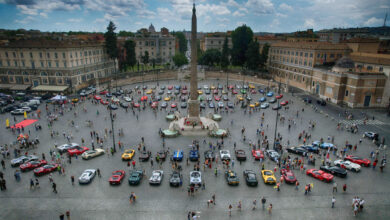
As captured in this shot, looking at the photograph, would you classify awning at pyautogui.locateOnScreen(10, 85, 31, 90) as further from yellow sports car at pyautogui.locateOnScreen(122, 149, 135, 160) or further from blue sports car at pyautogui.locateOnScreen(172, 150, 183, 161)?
blue sports car at pyautogui.locateOnScreen(172, 150, 183, 161)

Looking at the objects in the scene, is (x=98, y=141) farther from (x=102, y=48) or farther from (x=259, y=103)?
(x=102, y=48)

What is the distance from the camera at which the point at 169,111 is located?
41.4 m

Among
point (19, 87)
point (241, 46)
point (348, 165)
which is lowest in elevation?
point (348, 165)

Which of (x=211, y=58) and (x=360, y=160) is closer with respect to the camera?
(x=360, y=160)

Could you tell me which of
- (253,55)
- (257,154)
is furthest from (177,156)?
(253,55)

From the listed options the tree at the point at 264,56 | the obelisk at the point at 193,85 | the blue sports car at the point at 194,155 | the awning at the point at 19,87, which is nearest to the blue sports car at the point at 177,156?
the blue sports car at the point at 194,155

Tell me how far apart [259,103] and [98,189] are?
109 feet

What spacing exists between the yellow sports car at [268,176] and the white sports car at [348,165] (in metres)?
6.96

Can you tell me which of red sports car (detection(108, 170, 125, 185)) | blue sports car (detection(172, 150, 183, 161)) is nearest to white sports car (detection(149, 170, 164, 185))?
red sports car (detection(108, 170, 125, 185))

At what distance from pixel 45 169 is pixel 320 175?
77.5ft

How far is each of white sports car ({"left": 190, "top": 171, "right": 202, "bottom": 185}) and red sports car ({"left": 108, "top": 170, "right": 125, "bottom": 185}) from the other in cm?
584

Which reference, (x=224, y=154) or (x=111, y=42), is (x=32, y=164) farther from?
(x=111, y=42)

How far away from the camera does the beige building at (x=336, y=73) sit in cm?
4188

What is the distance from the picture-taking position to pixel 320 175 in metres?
21.2
